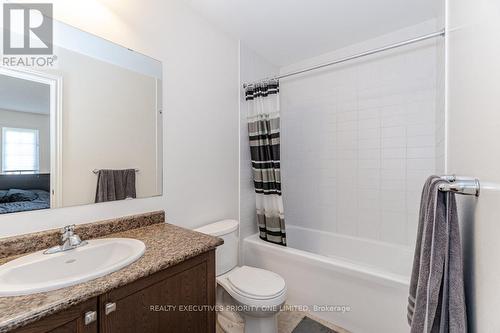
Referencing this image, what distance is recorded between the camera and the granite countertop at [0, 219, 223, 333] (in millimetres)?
626

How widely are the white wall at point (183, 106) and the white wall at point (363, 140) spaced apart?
89 cm

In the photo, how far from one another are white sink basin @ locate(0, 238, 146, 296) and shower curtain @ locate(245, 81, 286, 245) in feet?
4.17

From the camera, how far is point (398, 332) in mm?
1505

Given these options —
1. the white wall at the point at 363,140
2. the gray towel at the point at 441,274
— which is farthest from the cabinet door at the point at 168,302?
the white wall at the point at 363,140

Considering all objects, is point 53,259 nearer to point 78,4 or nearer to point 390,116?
point 78,4

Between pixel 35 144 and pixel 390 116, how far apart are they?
2591 mm

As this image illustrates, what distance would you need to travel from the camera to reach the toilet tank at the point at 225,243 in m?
1.73

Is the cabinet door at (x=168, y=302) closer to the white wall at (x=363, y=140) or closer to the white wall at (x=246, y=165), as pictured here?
the white wall at (x=246, y=165)

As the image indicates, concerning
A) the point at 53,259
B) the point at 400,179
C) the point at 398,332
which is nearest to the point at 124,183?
the point at 53,259

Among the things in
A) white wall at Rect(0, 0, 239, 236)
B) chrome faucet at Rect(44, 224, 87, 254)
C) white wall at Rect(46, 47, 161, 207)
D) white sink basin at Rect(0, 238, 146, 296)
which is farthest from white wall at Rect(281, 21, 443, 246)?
chrome faucet at Rect(44, 224, 87, 254)

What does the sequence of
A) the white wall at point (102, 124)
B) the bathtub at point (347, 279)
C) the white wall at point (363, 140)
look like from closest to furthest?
1. the white wall at point (102, 124)
2. the bathtub at point (347, 279)
3. the white wall at point (363, 140)

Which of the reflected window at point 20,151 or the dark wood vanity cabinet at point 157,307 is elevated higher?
the reflected window at point 20,151

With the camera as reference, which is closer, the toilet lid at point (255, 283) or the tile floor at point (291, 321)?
the toilet lid at point (255, 283)

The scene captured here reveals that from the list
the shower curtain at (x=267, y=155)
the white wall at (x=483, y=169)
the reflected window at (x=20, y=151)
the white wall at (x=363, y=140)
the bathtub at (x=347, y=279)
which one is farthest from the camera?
the shower curtain at (x=267, y=155)
